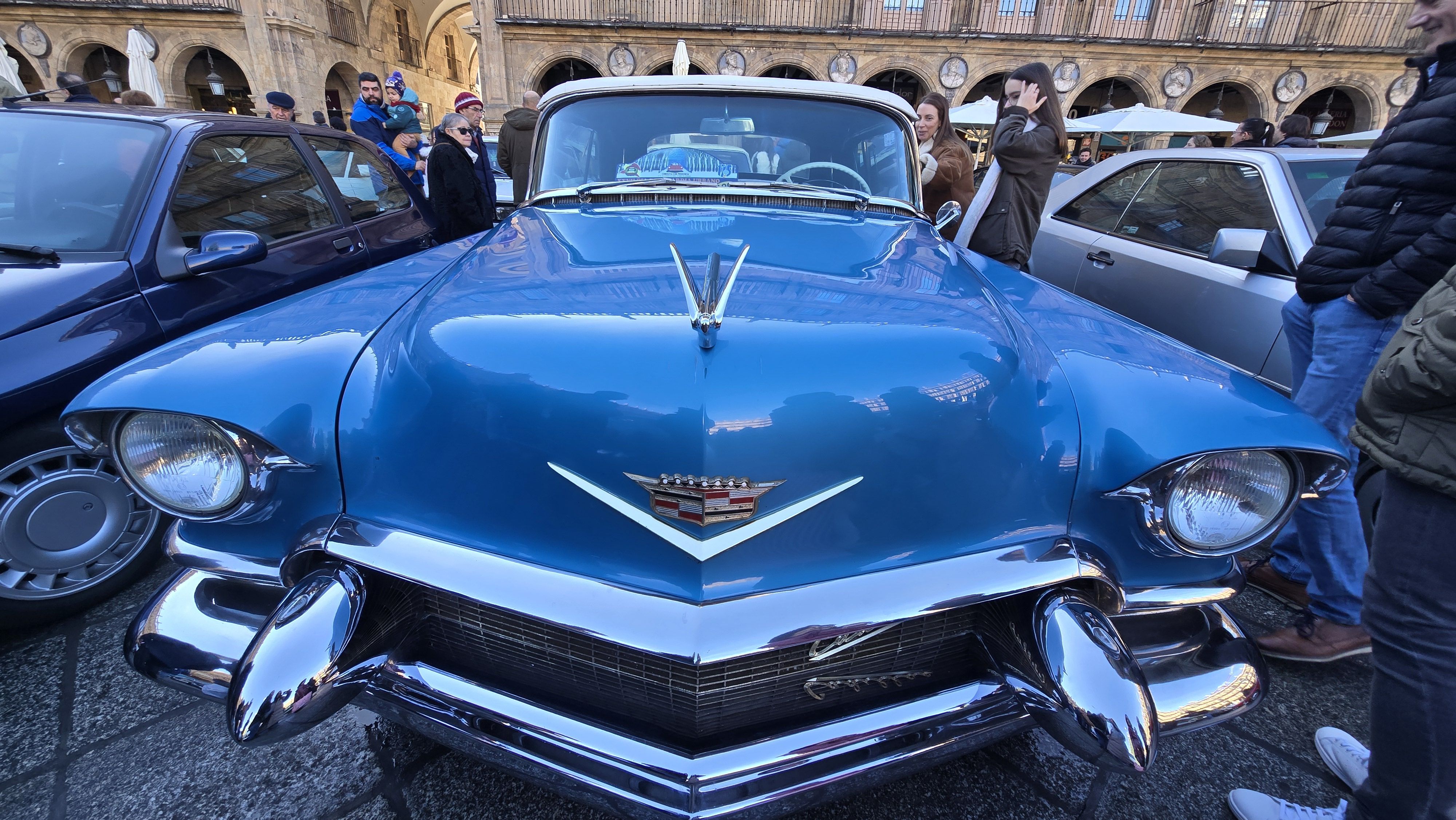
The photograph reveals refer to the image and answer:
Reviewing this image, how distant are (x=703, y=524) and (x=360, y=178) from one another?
159 inches

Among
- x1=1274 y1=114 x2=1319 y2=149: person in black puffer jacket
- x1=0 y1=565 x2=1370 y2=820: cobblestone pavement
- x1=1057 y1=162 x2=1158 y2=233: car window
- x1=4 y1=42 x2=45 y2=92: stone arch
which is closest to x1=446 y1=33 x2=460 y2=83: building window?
x1=4 y1=42 x2=45 y2=92: stone arch

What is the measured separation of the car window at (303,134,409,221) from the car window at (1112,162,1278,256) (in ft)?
14.9

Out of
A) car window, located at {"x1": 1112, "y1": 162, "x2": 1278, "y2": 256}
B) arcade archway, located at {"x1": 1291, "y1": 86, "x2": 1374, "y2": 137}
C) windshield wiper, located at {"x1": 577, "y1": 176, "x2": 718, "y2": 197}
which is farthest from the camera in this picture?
arcade archway, located at {"x1": 1291, "y1": 86, "x2": 1374, "y2": 137}

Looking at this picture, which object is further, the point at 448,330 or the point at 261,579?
the point at 261,579

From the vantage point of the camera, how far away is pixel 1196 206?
3467mm

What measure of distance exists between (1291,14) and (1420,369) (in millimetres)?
Result: 27011

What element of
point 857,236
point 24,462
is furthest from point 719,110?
point 24,462

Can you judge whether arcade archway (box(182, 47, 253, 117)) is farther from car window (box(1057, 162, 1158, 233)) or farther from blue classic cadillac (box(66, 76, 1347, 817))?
blue classic cadillac (box(66, 76, 1347, 817))

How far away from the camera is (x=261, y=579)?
4.32 feet

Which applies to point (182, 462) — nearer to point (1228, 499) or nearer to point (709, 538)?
point (709, 538)

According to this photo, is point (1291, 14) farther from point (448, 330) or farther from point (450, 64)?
point (450, 64)

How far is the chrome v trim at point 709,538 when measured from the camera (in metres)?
1.08

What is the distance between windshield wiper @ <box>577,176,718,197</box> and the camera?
90.0 inches

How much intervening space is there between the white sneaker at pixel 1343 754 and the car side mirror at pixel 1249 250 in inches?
69.6
